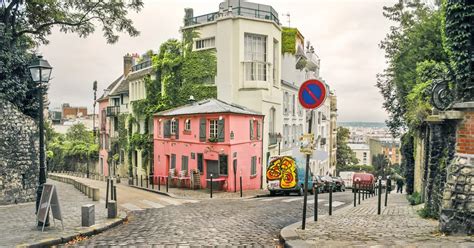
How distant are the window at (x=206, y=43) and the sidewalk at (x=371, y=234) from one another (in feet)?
74.0

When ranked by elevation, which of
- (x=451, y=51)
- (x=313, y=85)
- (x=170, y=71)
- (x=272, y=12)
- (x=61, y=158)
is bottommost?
(x=61, y=158)

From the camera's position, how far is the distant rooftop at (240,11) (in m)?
30.0

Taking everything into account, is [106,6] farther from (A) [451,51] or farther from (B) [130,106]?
(B) [130,106]

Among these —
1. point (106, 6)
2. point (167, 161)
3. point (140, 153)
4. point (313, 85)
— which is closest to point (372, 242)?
point (313, 85)

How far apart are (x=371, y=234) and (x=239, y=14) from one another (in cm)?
2412

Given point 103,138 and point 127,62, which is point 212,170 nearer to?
point 103,138

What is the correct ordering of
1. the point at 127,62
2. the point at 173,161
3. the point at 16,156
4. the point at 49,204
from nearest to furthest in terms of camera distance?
the point at 49,204 → the point at 16,156 → the point at 173,161 → the point at 127,62

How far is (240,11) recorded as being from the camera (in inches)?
1181

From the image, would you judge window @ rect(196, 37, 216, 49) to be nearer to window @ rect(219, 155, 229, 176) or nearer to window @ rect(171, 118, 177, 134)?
window @ rect(171, 118, 177, 134)

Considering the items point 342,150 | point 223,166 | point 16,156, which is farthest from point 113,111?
point 342,150

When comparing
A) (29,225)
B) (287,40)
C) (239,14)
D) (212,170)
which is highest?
(239,14)

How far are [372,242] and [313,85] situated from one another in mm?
3123

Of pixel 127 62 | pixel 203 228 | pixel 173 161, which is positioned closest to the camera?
pixel 203 228

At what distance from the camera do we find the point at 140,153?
3844cm
